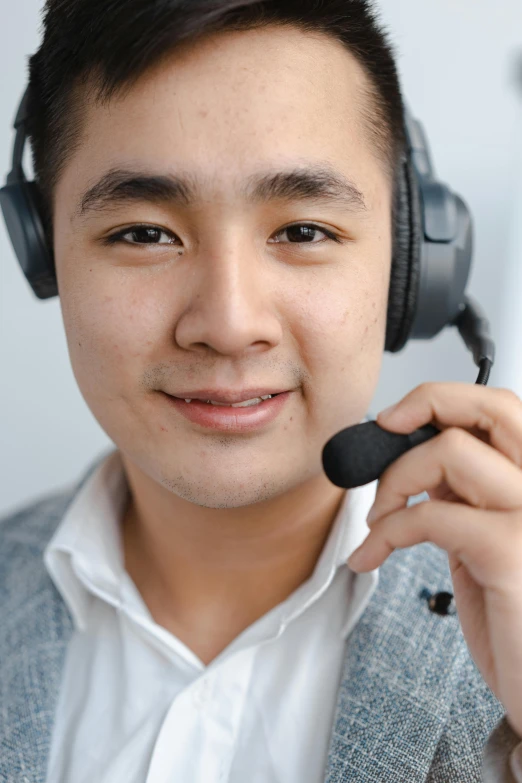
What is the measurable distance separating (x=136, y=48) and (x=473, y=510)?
2.11 ft

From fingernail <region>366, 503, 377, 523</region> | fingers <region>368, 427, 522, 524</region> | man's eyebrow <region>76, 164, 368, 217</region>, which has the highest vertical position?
man's eyebrow <region>76, 164, 368, 217</region>

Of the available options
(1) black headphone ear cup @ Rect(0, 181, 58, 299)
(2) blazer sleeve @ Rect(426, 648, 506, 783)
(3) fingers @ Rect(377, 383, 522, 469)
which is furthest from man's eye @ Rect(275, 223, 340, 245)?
(2) blazer sleeve @ Rect(426, 648, 506, 783)

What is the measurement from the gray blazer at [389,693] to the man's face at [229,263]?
0.23 m

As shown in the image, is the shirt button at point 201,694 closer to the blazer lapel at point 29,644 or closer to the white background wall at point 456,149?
the blazer lapel at point 29,644

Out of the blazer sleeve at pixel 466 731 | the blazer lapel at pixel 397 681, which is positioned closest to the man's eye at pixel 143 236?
the blazer lapel at pixel 397 681

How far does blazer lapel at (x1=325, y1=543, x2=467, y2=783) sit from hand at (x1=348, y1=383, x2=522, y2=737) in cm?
17

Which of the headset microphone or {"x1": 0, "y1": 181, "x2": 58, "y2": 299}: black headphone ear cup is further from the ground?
{"x1": 0, "y1": 181, "x2": 58, "y2": 299}: black headphone ear cup

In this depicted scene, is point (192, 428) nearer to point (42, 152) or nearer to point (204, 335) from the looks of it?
point (204, 335)

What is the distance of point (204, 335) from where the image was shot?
981 millimetres

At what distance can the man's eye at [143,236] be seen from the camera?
106 cm

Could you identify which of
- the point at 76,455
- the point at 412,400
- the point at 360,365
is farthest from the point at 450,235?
the point at 76,455

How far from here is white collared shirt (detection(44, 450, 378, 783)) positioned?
1.12 m

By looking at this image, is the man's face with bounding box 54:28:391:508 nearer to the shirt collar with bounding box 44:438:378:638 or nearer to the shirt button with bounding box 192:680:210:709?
the shirt collar with bounding box 44:438:378:638

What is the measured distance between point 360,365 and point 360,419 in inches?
3.3
